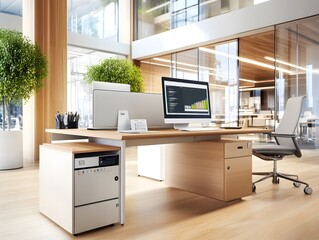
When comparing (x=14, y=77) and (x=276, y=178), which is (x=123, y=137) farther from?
(x=14, y=77)

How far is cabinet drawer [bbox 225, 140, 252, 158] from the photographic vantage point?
2.81 metres

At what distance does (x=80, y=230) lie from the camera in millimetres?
2072

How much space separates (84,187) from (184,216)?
92 centimetres

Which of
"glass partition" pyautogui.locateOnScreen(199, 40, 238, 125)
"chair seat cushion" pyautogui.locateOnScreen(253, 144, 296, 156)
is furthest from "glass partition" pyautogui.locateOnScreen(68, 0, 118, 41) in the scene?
"chair seat cushion" pyautogui.locateOnScreen(253, 144, 296, 156)

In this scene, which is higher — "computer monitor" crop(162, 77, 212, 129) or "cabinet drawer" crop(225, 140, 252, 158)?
"computer monitor" crop(162, 77, 212, 129)

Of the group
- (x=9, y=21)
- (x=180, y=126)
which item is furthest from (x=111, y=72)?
(x=180, y=126)

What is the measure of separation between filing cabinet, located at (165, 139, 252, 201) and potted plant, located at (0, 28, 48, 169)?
2.77 m

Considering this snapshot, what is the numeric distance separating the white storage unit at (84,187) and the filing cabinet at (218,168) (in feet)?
3.53

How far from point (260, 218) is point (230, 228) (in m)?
0.38

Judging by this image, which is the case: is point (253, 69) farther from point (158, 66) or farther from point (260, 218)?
point (260, 218)

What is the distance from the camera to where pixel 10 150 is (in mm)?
4668

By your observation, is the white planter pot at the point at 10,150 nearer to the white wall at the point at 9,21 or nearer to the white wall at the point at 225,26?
the white wall at the point at 9,21

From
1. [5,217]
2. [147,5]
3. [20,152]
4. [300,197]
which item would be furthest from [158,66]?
[5,217]

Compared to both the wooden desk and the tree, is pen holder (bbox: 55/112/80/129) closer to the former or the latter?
the wooden desk
